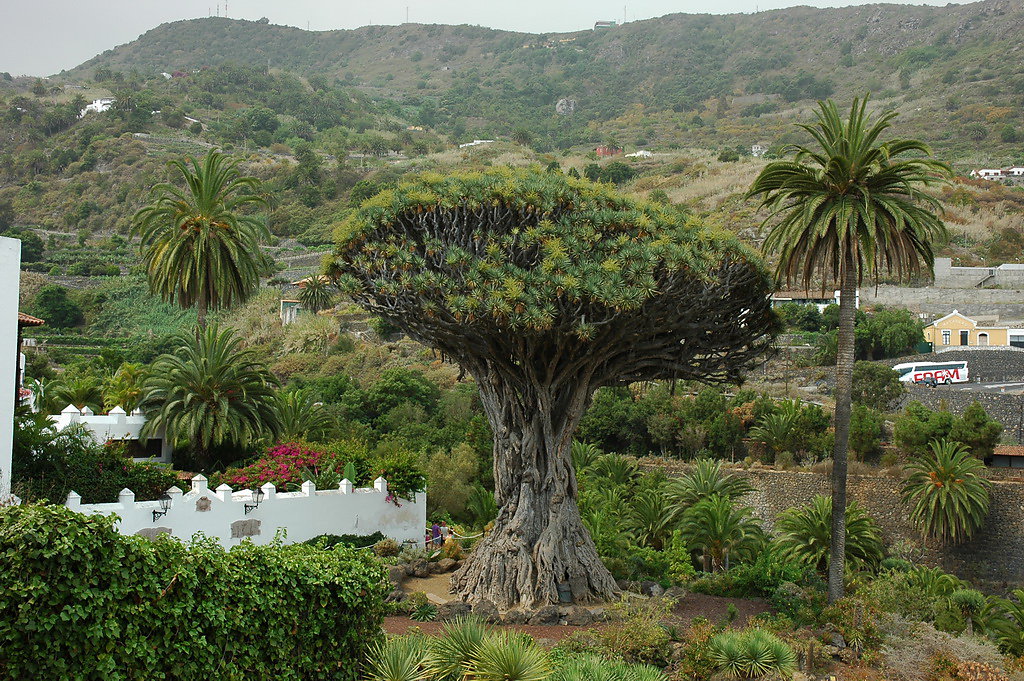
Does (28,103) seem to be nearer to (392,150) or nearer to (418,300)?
(392,150)

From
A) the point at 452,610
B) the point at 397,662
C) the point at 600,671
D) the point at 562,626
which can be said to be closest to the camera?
the point at 397,662

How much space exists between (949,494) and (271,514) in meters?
19.8

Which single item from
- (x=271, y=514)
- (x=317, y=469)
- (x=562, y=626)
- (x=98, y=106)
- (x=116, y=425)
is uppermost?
(x=98, y=106)

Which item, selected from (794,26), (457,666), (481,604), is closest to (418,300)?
(481,604)

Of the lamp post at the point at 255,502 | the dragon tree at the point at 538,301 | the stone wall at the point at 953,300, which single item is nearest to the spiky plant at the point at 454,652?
the dragon tree at the point at 538,301

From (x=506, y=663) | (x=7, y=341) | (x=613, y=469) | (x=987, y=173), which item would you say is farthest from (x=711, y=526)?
(x=987, y=173)

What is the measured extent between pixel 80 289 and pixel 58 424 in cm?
5098

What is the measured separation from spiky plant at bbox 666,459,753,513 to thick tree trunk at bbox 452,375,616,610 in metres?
7.35

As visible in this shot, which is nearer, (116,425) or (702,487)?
(116,425)

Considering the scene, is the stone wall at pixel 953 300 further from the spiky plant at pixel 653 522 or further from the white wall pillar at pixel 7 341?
the white wall pillar at pixel 7 341

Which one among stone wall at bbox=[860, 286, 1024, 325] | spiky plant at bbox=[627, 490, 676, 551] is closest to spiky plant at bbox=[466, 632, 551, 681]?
spiky plant at bbox=[627, 490, 676, 551]

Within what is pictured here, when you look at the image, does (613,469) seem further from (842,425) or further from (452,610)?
(452,610)

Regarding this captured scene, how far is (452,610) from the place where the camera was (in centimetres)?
1881

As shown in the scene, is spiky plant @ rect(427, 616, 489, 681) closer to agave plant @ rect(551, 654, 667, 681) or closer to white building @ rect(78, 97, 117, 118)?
agave plant @ rect(551, 654, 667, 681)
